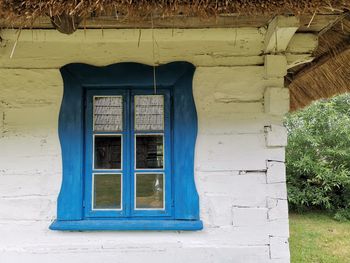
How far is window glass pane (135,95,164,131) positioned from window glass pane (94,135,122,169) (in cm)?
19

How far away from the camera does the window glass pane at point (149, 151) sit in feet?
9.46

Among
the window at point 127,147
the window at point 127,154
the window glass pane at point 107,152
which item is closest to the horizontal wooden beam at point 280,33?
the window at point 127,147

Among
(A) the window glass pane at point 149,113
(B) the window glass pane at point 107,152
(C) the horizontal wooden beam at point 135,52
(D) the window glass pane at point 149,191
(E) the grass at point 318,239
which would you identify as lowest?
(E) the grass at point 318,239

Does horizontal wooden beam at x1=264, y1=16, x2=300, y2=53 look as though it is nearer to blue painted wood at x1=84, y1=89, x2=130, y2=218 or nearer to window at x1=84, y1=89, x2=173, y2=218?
window at x1=84, y1=89, x2=173, y2=218

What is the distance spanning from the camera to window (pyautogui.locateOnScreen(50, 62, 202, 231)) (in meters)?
2.79

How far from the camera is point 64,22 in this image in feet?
7.13

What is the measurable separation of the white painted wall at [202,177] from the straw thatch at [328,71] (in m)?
0.58

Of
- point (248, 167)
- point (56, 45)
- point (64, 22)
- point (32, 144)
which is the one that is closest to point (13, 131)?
point (32, 144)

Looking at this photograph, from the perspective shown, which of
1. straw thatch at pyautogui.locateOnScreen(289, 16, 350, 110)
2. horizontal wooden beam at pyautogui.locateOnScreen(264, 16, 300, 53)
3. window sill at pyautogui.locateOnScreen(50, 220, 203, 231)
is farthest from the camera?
straw thatch at pyautogui.locateOnScreen(289, 16, 350, 110)

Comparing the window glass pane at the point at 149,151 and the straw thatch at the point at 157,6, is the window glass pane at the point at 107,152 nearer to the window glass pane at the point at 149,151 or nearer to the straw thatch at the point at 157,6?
the window glass pane at the point at 149,151

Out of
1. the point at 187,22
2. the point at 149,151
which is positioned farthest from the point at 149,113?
the point at 187,22

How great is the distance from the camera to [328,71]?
3592 millimetres

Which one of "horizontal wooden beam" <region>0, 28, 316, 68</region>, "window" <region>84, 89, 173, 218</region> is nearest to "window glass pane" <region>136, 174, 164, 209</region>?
"window" <region>84, 89, 173, 218</region>

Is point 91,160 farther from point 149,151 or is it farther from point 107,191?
point 149,151
